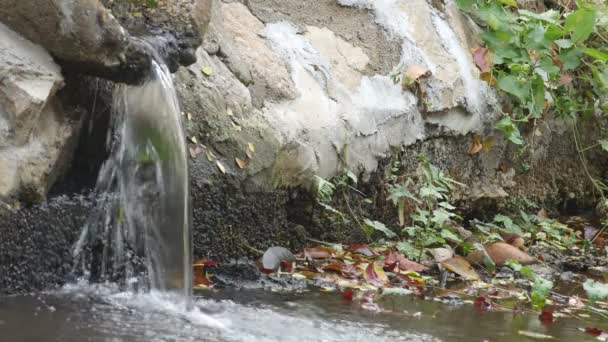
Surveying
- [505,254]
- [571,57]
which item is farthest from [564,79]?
[505,254]

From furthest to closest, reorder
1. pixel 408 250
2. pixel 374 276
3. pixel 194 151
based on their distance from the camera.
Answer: pixel 408 250 → pixel 374 276 → pixel 194 151

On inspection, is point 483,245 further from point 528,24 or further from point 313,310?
point 313,310

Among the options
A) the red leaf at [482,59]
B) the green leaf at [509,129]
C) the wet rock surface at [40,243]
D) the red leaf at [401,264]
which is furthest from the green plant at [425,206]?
the wet rock surface at [40,243]

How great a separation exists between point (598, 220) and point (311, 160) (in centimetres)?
271

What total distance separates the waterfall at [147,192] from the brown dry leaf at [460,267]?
137 cm

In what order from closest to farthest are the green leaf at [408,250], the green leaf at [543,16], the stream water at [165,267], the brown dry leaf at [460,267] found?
the stream water at [165,267], the brown dry leaf at [460,267], the green leaf at [408,250], the green leaf at [543,16]

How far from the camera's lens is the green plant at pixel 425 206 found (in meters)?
4.40

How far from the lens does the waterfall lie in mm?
3215

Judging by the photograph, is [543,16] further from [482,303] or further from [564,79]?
[482,303]

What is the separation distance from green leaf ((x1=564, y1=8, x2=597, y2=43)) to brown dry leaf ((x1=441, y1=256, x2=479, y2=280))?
122 centimetres

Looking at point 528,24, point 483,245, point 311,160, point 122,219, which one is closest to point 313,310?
point 122,219

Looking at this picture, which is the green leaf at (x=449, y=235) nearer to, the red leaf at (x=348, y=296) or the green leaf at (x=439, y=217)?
the green leaf at (x=439, y=217)

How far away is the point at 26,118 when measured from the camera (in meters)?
2.80

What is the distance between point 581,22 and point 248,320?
2.41 m
